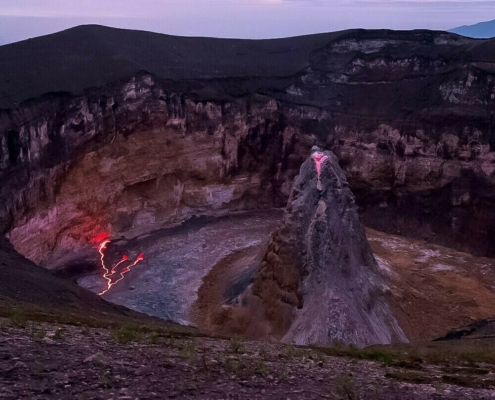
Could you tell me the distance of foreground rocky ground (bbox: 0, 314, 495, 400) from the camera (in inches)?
294

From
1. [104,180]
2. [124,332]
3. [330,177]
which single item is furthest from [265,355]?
[104,180]

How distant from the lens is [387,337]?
72.2ft

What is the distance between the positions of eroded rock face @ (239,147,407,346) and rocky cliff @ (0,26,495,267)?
13.6m

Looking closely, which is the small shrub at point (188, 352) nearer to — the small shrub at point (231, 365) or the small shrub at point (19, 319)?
the small shrub at point (231, 365)

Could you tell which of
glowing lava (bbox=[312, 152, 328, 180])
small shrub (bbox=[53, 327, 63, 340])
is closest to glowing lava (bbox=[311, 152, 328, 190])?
glowing lava (bbox=[312, 152, 328, 180])

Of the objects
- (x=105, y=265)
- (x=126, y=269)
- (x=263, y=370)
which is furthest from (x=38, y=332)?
(x=105, y=265)

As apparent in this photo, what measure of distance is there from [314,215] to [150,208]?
54.1 feet

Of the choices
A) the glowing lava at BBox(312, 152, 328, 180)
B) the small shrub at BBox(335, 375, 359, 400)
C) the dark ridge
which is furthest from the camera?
the dark ridge

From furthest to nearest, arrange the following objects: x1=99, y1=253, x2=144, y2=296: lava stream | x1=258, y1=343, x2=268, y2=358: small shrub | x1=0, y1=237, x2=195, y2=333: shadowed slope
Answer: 1. x1=99, y1=253, x2=144, y2=296: lava stream
2. x1=0, y1=237, x2=195, y2=333: shadowed slope
3. x1=258, y1=343, x2=268, y2=358: small shrub

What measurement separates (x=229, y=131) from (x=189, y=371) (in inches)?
1300

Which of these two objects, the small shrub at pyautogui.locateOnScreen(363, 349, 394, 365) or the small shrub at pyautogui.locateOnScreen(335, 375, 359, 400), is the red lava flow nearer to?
the small shrub at pyautogui.locateOnScreen(363, 349, 394, 365)

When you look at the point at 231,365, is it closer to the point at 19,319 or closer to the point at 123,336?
the point at 123,336

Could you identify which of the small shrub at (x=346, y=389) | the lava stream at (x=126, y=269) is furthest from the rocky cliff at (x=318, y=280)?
the small shrub at (x=346, y=389)

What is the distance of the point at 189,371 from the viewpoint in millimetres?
8453
